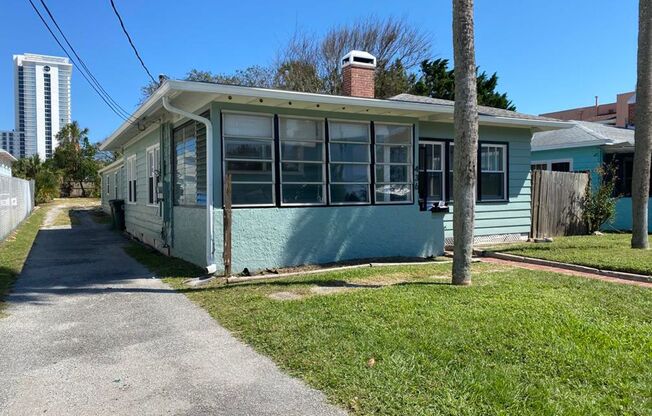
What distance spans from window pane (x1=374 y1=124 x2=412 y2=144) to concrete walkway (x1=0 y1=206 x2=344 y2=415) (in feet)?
16.9

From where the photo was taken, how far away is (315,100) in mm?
8625

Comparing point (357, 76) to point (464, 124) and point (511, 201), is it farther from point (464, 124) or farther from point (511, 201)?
point (511, 201)

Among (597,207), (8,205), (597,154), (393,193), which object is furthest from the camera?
(597,154)

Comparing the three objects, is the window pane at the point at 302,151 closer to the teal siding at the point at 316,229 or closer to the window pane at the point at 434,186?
the teal siding at the point at 316,229

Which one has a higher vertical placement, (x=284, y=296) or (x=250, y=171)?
(x=250, y=171)

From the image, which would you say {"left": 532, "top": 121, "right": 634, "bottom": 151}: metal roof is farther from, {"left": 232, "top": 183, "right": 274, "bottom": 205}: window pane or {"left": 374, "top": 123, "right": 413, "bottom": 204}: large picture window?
{"left": 232, "top": 183, "right": 274, "bottom": 205}: window pane

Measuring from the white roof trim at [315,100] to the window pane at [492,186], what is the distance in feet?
4.40

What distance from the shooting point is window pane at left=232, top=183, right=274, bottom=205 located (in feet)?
28.1

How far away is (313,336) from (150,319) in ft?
7.22

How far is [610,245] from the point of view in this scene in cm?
1137

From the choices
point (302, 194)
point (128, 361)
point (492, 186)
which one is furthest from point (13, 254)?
point (492, 186)

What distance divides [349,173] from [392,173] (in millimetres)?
1059

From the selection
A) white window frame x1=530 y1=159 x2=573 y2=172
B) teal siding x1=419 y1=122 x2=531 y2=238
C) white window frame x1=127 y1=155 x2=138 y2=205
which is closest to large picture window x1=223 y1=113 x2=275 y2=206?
teal siding x1=419 y1=122 x2=531 y2=238

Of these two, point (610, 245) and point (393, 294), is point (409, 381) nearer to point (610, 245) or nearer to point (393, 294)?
point (393, 294)
